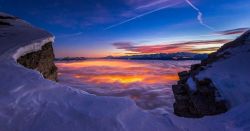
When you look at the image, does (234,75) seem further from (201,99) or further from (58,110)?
(58,110)

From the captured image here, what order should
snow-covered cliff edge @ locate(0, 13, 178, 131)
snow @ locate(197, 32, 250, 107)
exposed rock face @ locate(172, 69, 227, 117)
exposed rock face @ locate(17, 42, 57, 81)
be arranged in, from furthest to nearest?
exposed rock face @ locate(17, 42, 57, 81) → exposed rock face @ locate(172, 69, 227, 117) → snow @ locate(197, 32, 250, 107) → snow-covered cliff edge @ locate(0, 13, 178, 131)

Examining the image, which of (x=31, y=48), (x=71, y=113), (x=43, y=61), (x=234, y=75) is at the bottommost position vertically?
(x=234, y=75)

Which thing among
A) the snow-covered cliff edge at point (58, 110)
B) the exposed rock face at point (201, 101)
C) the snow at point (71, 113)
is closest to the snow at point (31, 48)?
the snow at point (71, 113)

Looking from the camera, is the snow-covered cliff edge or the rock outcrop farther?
the rock outcrop

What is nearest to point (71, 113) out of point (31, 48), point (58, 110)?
point (58, 110)

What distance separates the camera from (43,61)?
11414 millimetres

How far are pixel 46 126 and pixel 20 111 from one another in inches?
26.8

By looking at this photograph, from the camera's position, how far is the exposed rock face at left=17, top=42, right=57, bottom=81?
9.39 meters

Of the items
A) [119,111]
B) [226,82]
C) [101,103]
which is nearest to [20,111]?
[101,103]

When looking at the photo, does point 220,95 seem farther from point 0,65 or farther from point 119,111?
point 0,65

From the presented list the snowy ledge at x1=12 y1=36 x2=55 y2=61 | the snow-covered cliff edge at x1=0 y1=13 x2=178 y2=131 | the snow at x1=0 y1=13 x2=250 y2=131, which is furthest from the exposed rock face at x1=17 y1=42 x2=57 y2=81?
the snow-covered cliff edge at x1=0 y1=13 x2=178 y2=131

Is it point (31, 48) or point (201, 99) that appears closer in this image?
point (31, 48)

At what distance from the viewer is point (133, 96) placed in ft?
88.5

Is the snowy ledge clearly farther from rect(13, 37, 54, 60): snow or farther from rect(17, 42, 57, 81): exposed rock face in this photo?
rect(17, 42, 57, 81): exposed rock face
